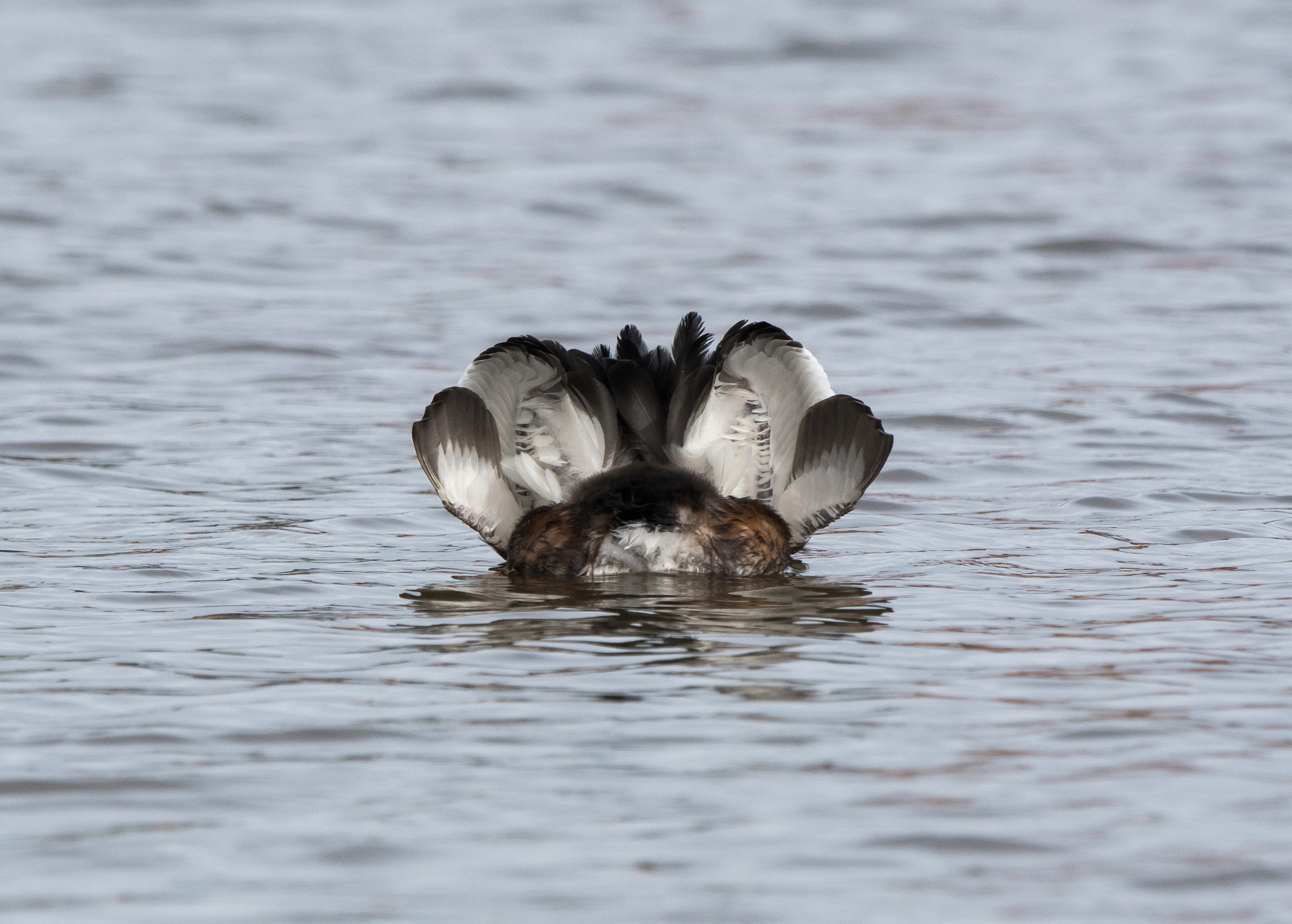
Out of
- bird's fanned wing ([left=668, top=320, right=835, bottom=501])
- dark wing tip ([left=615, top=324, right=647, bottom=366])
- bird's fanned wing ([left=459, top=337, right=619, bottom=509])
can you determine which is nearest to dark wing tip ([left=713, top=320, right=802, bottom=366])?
bird's fanned wing ([left=668, top=320, right=835, bottom=501])

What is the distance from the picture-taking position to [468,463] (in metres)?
6.67

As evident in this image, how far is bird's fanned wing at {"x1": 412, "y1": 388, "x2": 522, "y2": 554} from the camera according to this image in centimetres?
657

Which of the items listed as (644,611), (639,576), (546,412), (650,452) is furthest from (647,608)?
(546,412)

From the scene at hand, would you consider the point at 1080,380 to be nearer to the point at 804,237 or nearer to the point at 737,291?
the point at 737,291

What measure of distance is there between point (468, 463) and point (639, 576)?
0.72 m

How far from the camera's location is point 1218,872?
3891mm

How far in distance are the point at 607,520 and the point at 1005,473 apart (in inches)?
118

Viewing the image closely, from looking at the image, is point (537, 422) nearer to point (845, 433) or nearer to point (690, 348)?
point (690, 348)

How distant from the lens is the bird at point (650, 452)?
6.34m

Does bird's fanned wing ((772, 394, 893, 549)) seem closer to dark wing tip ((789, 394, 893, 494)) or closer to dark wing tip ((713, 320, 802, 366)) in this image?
dark wing tip ((789, 394, 893, 494))

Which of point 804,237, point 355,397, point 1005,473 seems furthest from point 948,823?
point 804,237

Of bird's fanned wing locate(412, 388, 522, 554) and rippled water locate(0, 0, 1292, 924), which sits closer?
rippled water locate(0, 0, 1292, 924)

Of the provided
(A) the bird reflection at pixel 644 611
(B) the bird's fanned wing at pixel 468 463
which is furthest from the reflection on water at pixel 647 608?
A: (B) the bird's fanned wing at pixel 468 463

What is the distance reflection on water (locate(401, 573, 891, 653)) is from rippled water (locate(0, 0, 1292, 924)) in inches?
1.1
